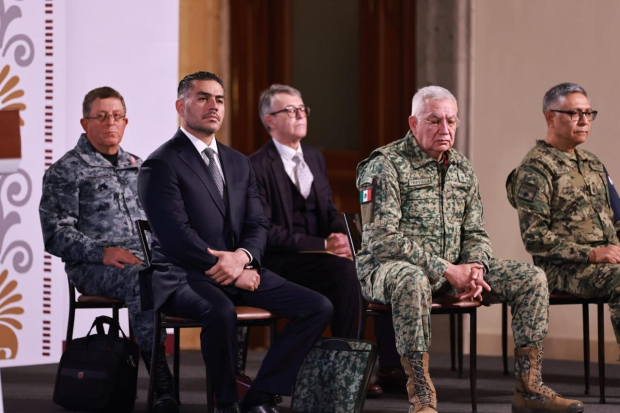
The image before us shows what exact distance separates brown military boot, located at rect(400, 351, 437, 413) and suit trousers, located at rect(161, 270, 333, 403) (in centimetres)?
36

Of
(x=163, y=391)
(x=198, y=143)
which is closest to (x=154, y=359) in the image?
(x=163, y=391)

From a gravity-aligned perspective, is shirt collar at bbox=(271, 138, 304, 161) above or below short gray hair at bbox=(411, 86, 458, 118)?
below

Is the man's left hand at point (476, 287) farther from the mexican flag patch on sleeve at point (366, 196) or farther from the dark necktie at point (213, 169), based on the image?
the dark necktie at point (213, 169)

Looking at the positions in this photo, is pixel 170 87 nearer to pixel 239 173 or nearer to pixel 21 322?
pixel 21 322

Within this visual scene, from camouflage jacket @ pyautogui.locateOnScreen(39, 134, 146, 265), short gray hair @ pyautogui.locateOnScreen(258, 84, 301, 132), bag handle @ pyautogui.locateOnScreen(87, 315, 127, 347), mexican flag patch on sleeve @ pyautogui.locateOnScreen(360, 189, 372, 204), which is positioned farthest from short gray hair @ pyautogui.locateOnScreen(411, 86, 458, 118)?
bag handle @ pyautogui.locateOnScreen(87, 315, 127, 347)

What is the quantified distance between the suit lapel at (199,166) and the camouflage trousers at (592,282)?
60.7 inches

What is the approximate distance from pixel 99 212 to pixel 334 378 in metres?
1.43

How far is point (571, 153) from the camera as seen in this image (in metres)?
4.21

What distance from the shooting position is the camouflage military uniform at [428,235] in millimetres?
3518

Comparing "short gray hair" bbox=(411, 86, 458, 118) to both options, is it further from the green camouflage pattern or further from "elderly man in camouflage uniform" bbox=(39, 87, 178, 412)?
"elderly man in camouflage uniform" bbox=(39, 87, 178, 412)

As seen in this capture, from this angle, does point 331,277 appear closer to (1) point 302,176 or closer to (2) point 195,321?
(1) point 302,176

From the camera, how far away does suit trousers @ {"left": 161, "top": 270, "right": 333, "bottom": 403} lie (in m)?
3.23

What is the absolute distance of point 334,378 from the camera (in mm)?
3424

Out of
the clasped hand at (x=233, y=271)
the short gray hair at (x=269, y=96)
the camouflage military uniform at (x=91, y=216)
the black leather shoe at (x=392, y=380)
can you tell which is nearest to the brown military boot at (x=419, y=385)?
the clasped hand at (x=233, y=271)
